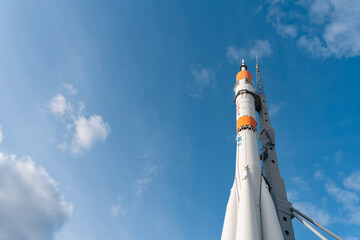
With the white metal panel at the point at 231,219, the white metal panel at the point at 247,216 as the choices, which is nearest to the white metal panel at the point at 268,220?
the white metal panel at the point at 247,216

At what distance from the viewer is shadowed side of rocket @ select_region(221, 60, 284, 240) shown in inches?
436

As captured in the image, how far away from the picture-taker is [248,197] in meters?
12.2

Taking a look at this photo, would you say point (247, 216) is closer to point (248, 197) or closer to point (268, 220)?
point (248, 197)

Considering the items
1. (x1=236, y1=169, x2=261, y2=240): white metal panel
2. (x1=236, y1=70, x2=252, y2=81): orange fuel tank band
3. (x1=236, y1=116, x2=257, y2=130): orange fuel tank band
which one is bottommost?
(x1=236, y1=169, x2=261, y2=240): white metal panel

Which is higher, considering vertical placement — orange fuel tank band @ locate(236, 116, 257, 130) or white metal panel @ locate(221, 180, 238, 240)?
orange fuel tank band @ locate(236, 116, 257, 130)

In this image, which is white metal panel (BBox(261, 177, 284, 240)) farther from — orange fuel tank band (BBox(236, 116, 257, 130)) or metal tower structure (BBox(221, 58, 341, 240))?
orange fuel tank band (BBox(236, 116, 257, 130))

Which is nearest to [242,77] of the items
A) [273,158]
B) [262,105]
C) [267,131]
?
[262,105]

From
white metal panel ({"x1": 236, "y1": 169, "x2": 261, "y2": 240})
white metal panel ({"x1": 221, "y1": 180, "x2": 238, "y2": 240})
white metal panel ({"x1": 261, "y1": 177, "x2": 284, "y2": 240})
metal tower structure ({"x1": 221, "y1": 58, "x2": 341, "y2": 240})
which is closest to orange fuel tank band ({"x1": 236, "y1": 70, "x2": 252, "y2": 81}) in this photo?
metal tower structure ({"x1": 221, "y1": 58, "x2": 341, "y2": 240})

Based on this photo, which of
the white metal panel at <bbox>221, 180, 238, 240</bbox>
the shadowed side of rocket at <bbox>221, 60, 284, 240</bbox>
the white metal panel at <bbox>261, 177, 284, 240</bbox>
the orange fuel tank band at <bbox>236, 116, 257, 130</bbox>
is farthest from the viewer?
the orange fuel tank band at <bbox>236, 116, 257, 130</bbox>

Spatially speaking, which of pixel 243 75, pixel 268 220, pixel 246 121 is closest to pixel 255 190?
pixel 268 220

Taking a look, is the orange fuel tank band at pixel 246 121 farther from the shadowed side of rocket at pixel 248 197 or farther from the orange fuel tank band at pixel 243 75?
the orange fuel tank band at pixel 243 75

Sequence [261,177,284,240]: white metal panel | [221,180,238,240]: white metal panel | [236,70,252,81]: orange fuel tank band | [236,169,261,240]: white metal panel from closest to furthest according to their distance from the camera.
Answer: [236,169,261,240]: white metal panel < [261,177,284,240]: white metal panel < [221,180,238,240]: white metal panel < [236,70,252,81]: orange fuel tank band

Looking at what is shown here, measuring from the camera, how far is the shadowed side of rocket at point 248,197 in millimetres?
11077

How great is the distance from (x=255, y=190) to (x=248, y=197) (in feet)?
4.14
